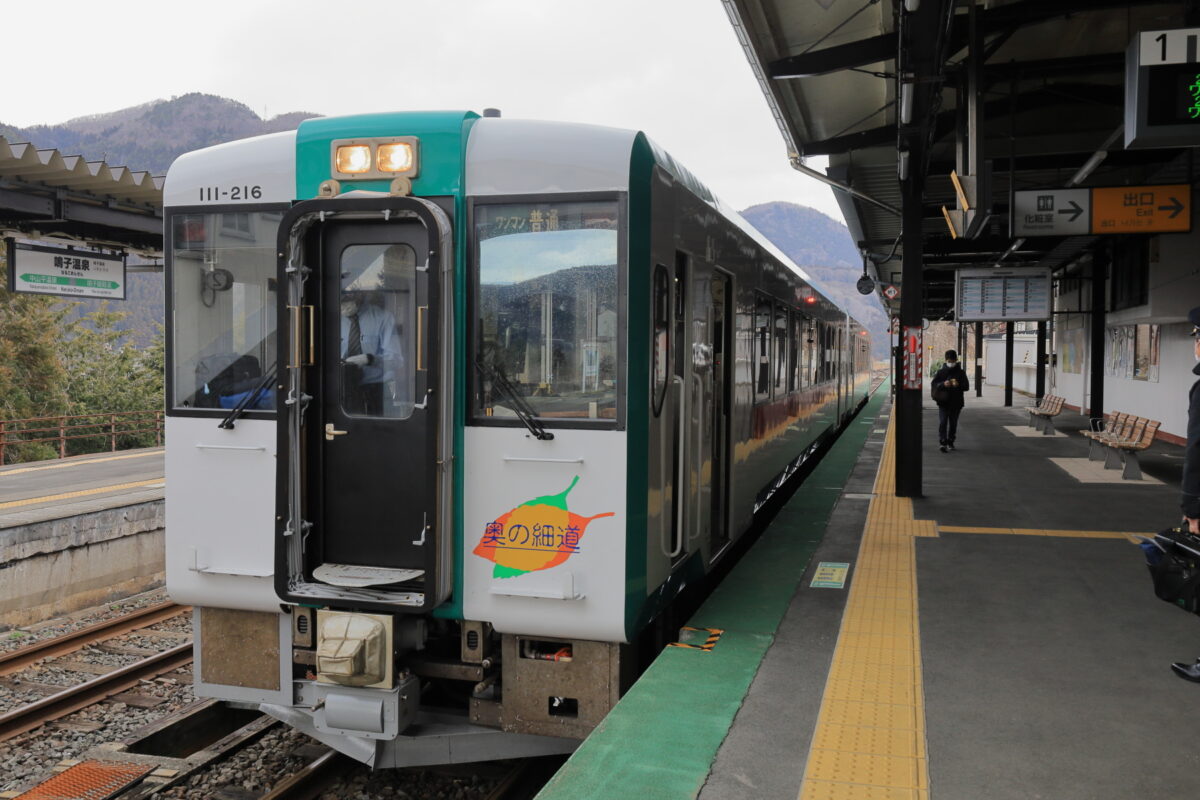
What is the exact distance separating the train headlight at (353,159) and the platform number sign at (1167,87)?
5.08 metres

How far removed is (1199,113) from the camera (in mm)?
6469

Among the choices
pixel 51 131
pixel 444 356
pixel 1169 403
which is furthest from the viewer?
pixel 51 131

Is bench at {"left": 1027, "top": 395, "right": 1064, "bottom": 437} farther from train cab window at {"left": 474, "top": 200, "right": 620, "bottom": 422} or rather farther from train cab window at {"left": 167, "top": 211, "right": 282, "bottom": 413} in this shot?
train cab window at {"left": 167, "top": 211, "right": 282, "bottom": 413}

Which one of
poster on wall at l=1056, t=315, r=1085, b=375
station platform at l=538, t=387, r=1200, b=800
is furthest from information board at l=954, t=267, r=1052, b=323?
station platform at l=538, t=387, r=1200, b=800

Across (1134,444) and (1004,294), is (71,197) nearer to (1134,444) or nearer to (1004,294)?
(1134,444)

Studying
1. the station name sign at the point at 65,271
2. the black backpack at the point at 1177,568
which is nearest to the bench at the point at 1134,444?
the black backpack at the point at 1177,568

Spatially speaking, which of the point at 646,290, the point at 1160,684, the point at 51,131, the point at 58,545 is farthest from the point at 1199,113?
the point at 51,131

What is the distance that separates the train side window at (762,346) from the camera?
819 cm

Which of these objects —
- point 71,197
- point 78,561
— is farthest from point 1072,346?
point 78,561

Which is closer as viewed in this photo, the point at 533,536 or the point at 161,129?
the point at 533,536

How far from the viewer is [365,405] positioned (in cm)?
465

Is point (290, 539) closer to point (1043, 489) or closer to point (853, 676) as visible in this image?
point (853, 676)

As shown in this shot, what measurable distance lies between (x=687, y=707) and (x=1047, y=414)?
1786 cm

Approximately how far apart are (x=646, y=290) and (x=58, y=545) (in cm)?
865
